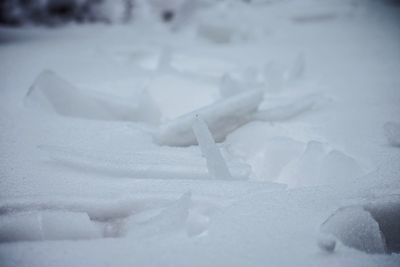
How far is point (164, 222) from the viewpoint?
68 centimetres

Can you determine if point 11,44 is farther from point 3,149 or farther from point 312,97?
point 312,97

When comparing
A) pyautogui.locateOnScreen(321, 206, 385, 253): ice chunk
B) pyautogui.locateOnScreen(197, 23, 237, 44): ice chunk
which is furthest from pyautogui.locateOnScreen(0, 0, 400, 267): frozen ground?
pyautogui.locateOnScreen(197, 23, 237, 44): ice chunk

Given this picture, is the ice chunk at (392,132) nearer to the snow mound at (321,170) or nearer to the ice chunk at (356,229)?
the snow mound at (321,170)

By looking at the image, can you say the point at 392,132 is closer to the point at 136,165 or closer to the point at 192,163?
the point at 192,163

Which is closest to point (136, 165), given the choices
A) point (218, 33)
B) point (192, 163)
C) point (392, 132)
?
point (192, 163)

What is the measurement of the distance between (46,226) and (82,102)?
634mm

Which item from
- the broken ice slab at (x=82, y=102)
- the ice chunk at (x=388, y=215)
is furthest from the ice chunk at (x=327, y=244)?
the broken ice slab at (x=82, y=102)

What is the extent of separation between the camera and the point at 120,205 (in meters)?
0.75

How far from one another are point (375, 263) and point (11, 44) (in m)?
2.25

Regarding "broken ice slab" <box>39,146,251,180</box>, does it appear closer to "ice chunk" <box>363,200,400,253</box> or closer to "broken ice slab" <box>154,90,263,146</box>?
"broken ice slab" <box>154,90,263,146</box>

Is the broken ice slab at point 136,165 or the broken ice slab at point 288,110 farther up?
the broken ice slab at point 136,165

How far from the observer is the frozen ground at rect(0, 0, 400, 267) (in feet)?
2.10

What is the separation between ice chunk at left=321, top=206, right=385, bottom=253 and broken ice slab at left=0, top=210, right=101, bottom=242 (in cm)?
46

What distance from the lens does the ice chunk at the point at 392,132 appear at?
100 centimetres
